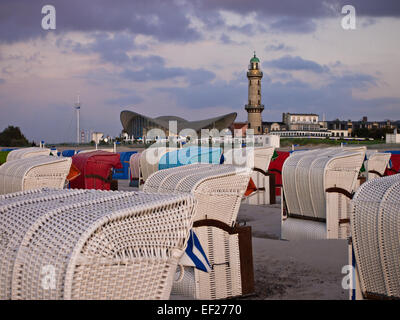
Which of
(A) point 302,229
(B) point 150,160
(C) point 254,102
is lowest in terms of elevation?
(A) point 302,229

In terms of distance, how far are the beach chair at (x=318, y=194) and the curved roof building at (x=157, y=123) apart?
88251mm

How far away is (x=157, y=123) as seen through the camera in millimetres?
96875

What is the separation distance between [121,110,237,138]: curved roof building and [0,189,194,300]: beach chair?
311 feet

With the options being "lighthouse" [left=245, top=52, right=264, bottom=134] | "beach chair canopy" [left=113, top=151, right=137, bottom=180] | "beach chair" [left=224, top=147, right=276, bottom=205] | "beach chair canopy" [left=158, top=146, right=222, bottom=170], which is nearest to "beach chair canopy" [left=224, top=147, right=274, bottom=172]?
"beach chair" [left=224, top=147, right=276, bottom=205]

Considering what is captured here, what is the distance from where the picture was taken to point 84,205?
2.68 m

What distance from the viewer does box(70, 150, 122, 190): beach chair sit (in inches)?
560

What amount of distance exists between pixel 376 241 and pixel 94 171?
37.0ft

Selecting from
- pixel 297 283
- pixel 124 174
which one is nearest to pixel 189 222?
pixel 297 283

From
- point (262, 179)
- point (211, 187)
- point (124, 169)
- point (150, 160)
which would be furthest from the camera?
point (124, 169)

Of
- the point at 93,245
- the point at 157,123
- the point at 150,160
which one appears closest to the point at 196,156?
the point at 150,160

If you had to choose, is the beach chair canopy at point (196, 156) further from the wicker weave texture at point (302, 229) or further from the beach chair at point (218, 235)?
the beach chair at point (218, 235)

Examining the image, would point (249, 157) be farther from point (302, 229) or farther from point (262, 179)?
point (302, 229)

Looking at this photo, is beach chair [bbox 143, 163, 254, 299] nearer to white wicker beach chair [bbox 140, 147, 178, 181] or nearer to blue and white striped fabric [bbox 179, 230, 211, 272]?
blue and white striped fabric [bbox 179, 230, 211, 272]

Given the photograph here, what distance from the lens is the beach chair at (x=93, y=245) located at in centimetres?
216
